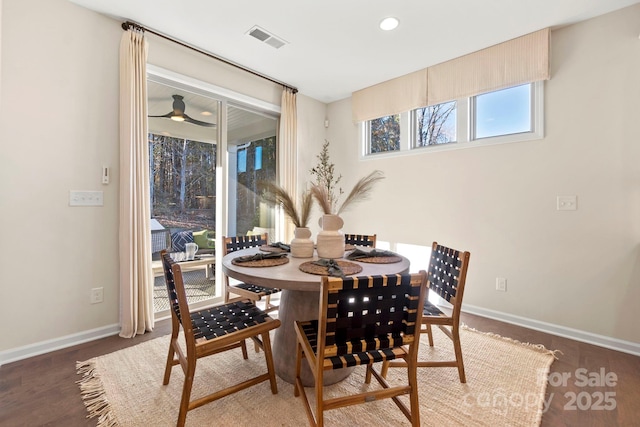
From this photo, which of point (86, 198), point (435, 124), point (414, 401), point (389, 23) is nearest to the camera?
point (414, 401)

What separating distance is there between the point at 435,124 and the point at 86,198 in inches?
139

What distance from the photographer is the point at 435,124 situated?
136 inches

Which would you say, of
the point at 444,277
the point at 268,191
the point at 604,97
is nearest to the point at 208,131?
the point at 268,191

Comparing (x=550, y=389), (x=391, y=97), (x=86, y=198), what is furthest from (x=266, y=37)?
(x=550, y=389)

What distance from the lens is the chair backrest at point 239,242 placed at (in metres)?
2.55

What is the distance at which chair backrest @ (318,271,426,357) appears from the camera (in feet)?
3.80

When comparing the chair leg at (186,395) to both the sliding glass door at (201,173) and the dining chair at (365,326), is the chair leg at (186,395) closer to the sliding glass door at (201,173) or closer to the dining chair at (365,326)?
the dining chair at (365,326)

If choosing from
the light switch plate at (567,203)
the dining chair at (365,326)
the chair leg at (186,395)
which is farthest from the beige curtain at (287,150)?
the light switch plate at (567,203)

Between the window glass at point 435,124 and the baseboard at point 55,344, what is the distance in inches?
144

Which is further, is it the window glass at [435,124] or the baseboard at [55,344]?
the window glass at [435,124]

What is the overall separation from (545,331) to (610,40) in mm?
2475

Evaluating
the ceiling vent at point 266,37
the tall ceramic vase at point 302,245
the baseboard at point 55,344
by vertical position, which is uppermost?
the ceiling vent at point 266,37

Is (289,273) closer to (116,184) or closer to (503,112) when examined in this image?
(116,184)

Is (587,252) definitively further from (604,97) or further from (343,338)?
(343,338)
